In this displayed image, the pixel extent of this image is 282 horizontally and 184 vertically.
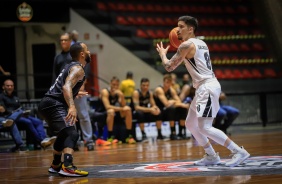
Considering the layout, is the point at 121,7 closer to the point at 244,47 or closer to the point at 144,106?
the point at 244,47

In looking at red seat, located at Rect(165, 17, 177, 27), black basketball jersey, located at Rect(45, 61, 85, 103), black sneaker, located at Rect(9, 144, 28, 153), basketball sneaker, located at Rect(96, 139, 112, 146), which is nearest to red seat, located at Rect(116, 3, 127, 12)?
red seat, located at Rect(165, 17, 177, 27)

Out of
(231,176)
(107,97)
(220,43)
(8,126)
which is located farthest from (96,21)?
(231,176)

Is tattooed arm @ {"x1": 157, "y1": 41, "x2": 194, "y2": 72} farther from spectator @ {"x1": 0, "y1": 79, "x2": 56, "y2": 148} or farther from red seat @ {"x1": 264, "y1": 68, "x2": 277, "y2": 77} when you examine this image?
red seat @ {"x1": 264, "y1": 68, "x2": 277, "y2": 77}

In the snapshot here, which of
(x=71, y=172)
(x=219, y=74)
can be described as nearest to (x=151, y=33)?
(x=219, y=74)

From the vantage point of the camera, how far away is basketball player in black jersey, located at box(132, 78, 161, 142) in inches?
484

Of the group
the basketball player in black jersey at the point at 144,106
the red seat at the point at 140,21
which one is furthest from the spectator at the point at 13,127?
the red seat at the point at 140,21

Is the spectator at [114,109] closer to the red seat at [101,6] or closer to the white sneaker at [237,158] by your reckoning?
the white sneaker at [237,158]

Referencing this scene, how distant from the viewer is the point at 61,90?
561 cm

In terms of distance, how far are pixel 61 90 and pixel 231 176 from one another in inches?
78.9

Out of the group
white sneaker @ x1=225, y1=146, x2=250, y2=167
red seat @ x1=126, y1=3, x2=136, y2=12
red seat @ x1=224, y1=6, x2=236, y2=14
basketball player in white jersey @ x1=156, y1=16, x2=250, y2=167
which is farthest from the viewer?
red seat @ x1=224, y1=6, x2=236, y2=14

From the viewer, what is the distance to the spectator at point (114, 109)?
38.6ft

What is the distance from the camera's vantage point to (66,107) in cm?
572

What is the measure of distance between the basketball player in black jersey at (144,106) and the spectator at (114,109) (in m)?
0.42

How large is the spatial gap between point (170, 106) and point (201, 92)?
22.3ft
